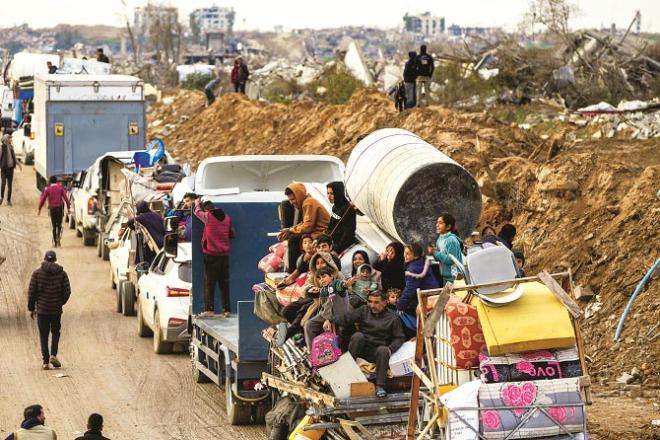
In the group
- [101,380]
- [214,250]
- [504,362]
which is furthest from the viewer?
[101,380]

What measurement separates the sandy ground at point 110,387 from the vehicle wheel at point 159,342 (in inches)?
4.3

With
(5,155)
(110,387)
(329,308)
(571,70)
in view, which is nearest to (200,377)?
(110,387)

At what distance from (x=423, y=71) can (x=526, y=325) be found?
22.0 metres

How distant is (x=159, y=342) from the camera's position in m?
19.3

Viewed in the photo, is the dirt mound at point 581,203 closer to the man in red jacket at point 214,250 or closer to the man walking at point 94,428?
the man in red jacket at point 214,250

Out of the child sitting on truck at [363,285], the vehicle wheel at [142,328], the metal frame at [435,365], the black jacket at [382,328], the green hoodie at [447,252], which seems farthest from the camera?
the vehicle wheel at [142,328]

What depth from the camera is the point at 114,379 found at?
1794cm

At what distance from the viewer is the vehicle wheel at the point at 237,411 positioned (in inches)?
598

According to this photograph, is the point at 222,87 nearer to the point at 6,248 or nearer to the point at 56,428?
the point at 6,248

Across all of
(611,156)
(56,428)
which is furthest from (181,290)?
(611,156)

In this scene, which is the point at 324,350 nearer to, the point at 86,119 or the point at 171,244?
the point at 171,244

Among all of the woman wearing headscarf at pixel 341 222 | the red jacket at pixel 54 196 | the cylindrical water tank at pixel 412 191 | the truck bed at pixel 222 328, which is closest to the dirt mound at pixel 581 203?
the cylindrical water tank at pixel 412 191

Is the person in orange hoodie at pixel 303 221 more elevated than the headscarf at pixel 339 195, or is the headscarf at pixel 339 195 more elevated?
the headscarf at pixel 339 195

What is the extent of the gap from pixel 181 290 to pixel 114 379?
167cm
